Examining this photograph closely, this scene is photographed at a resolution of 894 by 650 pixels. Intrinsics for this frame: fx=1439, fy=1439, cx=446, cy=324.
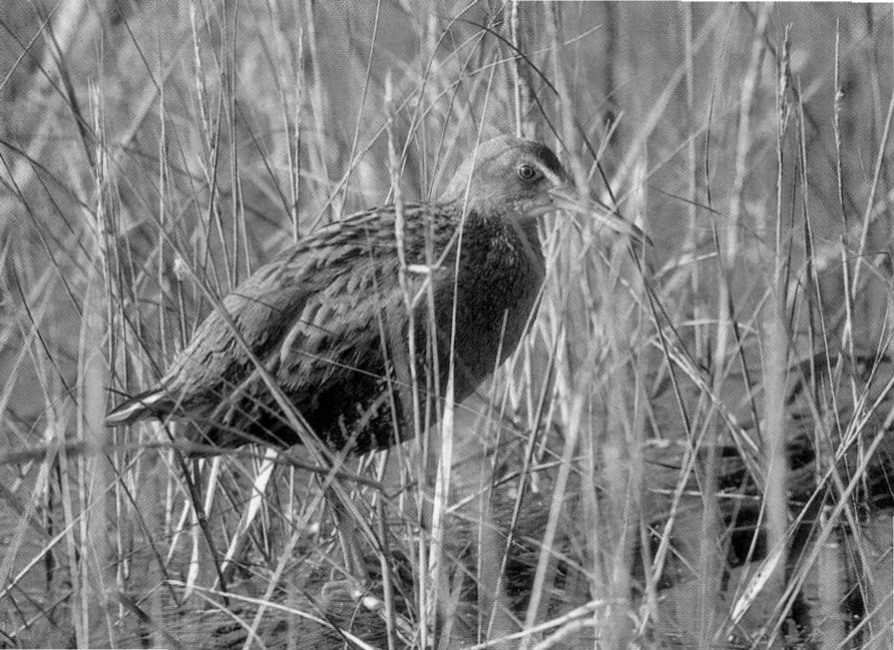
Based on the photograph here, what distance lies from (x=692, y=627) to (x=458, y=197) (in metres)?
1.08

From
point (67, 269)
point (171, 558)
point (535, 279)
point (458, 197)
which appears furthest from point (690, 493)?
point (67, 269)

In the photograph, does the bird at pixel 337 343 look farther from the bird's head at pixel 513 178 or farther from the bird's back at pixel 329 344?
the bird's head at pixel 513 178

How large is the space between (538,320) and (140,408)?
1.21 metres

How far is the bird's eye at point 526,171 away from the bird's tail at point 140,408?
92 centimetres

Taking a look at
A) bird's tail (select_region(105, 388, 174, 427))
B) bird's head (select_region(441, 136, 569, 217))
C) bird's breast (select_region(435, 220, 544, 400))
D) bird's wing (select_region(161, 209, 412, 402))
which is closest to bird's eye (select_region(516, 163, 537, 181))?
bird's head (select_region(441, 136, 569, 217))

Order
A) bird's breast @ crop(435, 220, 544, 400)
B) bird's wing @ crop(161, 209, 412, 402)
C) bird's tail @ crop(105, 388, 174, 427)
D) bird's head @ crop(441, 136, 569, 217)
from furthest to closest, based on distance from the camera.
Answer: bird's head @ crop(441, 136, 569, 217), bird's breast @ crop(435, 220, 544, 400), bird's wing @ crop(161, 209, 412, 402), bird's tail @ crop(105, 388, 174, 427)

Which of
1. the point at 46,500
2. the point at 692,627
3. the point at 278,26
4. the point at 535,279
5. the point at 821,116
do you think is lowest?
the point at 692,627

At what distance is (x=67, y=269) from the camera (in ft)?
11.8

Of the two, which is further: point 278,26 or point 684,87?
point 684,87

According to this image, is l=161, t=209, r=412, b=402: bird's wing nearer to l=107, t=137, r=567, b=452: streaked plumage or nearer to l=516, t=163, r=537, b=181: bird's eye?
l=107, t=137, r=567, b=452: streaked plumage

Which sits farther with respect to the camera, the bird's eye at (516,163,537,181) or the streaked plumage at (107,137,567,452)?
the bird's eye at (516,163,537,181)

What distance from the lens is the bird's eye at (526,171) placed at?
3.02 meters

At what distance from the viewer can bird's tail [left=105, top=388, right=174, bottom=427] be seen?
2.53 m

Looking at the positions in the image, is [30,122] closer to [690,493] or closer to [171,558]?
[171,558]
